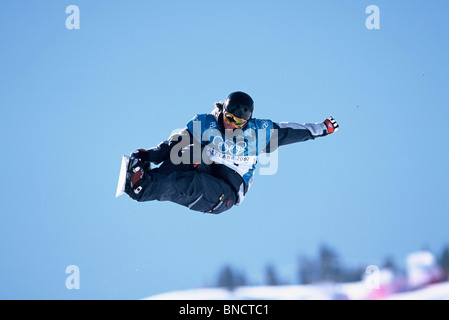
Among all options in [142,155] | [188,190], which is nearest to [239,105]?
[188,190]

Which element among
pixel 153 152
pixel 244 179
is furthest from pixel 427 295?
pixel 153 152

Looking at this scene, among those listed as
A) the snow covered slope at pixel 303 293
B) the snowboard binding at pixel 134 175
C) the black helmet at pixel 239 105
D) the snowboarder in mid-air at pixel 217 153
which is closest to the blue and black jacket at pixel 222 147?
the snowboarder in mid-air at pixel 217 153

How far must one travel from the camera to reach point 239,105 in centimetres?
980

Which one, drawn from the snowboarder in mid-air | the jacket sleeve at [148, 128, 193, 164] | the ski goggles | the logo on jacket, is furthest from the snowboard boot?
the ski goggles

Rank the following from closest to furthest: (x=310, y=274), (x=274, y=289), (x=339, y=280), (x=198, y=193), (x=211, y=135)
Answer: (x=198, y=193) < (x=211, y=135) < (x=274, y=289) < (x=339, y=280) < (x=310, y=274)

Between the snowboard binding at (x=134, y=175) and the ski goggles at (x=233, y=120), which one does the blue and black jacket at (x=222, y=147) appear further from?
the snowboard binding at (x=134, y=175)

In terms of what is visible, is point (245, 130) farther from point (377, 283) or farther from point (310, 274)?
point (310, 274)

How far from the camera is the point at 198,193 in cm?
943

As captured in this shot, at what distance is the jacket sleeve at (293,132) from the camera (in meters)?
10.5

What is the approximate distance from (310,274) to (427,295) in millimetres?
5769

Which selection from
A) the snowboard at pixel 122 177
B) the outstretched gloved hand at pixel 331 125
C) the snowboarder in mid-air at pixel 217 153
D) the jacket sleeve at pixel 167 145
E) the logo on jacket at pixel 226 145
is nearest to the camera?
the snowboard at pixel 122 177

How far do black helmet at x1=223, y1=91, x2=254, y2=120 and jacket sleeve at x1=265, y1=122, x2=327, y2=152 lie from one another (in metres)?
0.78

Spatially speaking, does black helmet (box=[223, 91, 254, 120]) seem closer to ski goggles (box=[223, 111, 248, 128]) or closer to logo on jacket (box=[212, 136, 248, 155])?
ski goggles (box=[223, 111, 248, 128])
